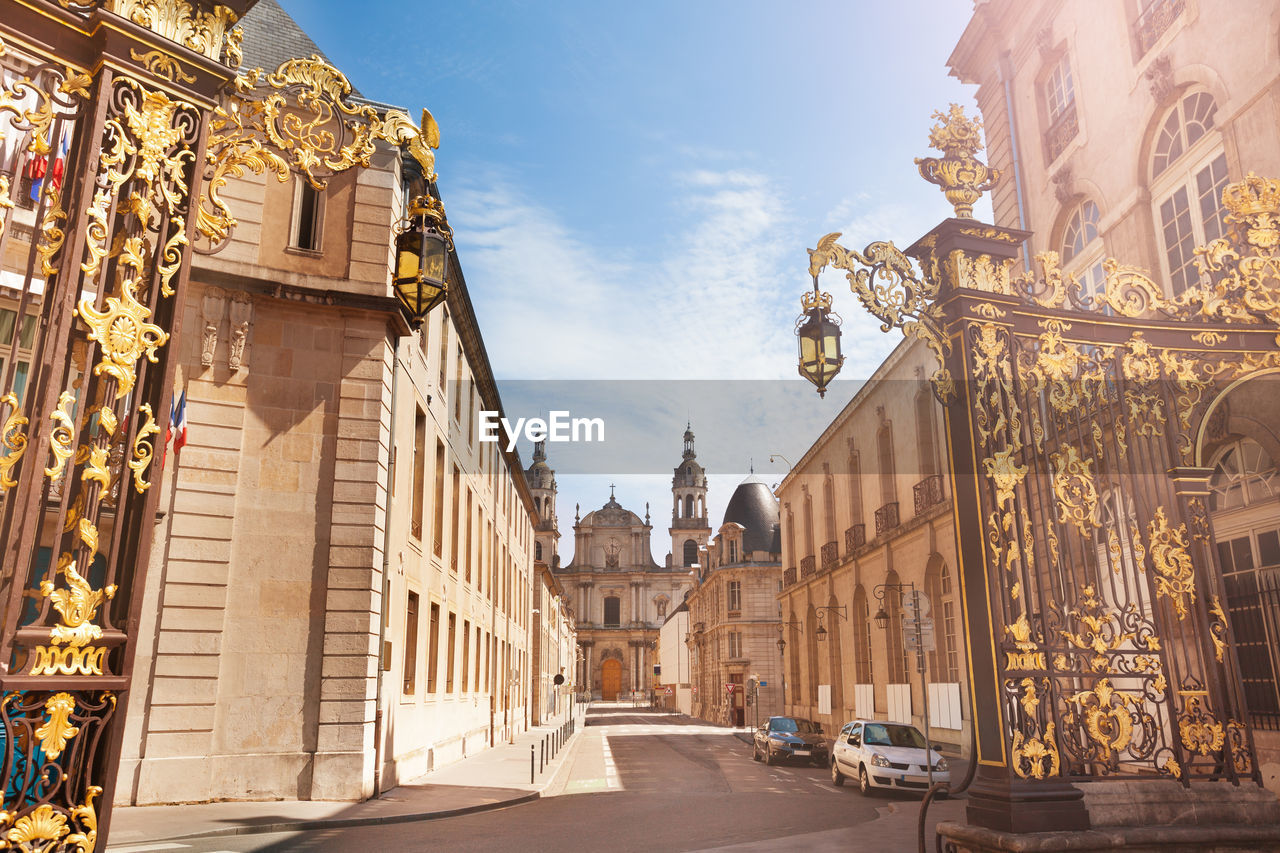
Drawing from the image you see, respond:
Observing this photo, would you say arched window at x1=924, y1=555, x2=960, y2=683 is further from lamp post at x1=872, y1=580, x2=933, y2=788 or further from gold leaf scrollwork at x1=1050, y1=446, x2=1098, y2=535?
gold leaf scrollwork at x1=1050, y1=446, x2=1098, y2=535

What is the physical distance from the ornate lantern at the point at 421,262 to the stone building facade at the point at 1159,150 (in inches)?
214

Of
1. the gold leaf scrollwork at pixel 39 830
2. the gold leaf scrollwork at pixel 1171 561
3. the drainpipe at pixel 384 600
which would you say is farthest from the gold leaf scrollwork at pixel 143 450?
the drainpipe at pixel 384 600

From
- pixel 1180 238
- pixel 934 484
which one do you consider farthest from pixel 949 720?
pixel 1180 238

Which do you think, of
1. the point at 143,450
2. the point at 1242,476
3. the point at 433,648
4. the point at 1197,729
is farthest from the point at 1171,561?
the point at 433,648

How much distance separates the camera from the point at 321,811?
43.4 feet

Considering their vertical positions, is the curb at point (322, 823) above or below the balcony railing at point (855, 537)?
below

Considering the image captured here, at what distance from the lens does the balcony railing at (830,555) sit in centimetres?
3487

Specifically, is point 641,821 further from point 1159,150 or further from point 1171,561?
point 1159,150

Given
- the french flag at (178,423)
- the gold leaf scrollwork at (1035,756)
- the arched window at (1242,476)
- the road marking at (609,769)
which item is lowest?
the road marking at (609,769)

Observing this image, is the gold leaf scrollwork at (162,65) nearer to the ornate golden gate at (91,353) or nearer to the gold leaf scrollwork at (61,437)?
the ornate golden gate at (91,353)

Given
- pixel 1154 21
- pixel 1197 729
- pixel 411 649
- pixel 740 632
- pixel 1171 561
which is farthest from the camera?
pixel 740 632

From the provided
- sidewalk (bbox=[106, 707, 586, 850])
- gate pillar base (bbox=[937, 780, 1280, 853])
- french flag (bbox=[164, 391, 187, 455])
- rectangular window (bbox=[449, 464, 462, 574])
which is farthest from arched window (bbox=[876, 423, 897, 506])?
gate pillar base (bbox=[937, 780, 1280, 853])

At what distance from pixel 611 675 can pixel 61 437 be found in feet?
388

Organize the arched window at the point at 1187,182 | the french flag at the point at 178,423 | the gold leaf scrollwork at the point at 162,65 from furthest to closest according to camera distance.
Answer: the french flag at the point at 178,423 < the arched window at the point at 1187,182 < the gold leaf scrollwork at the point at 162,65
